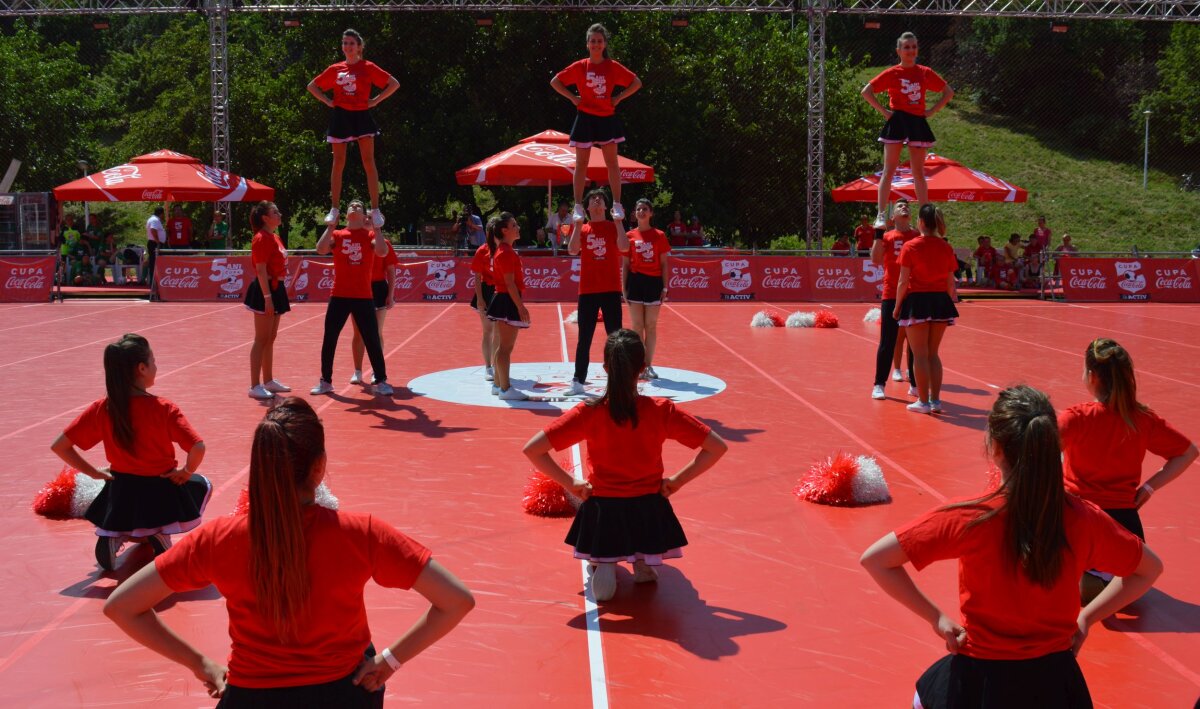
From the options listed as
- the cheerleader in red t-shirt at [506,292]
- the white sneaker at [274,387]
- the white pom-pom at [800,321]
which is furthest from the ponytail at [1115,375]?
the white pom-pom at [800,321]

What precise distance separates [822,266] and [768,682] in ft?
63.5

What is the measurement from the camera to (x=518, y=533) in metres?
6.28

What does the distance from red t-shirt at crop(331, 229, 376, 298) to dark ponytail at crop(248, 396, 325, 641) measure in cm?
784

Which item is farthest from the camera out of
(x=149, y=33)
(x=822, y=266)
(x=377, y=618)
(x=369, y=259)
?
(x=149, y=33)

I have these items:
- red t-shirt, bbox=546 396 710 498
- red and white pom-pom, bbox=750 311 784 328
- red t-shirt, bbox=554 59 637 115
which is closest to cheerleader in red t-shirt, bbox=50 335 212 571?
red t-shirt, bbox=546 396 710 498

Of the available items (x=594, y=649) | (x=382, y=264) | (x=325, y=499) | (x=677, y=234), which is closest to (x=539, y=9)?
(x=677, y=234)

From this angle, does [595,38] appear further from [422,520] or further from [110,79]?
[110,79]

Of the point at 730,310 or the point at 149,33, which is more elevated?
the point at 149,33

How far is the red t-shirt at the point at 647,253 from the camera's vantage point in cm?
1086

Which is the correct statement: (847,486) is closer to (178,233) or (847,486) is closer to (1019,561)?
(1019,561)

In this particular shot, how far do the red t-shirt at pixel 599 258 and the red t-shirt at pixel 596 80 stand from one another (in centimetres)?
105

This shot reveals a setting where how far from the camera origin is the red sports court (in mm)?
4289

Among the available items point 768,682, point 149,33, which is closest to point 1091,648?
point 768,682

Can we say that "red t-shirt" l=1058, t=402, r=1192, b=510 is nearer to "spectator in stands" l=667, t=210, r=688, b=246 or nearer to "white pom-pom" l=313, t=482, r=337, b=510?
"white pom-pom" l=313, t=482, r=337, b=510
